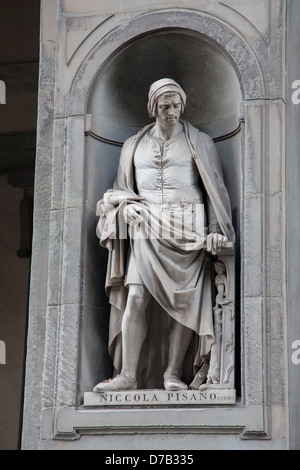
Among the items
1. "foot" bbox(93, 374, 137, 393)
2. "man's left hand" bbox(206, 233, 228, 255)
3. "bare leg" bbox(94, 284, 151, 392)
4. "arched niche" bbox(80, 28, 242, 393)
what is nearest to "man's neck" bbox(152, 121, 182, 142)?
"arched niche" bbox(80, 28, 242, 393)

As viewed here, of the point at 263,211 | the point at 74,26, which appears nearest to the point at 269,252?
the point at 263,211

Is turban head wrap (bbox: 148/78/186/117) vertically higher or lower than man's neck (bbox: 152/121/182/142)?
higher

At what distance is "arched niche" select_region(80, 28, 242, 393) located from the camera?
10859 millimetres

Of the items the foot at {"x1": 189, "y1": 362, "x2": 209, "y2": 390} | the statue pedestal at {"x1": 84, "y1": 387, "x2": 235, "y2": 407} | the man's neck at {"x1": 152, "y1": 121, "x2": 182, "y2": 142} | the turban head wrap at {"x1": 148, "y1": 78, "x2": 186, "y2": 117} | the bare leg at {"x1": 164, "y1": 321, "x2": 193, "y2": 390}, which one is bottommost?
the statue pedestal at {"x1": 84, "y1": 387, "x2": 235, "y2": 407}

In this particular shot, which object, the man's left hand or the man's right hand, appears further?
the man's right hand

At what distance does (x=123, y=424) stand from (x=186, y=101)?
3.23m

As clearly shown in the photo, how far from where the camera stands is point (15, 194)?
17.0 metres

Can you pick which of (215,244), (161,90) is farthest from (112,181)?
(215,244)

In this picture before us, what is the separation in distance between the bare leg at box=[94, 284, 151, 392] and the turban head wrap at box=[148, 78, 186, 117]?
→ 1.69 m

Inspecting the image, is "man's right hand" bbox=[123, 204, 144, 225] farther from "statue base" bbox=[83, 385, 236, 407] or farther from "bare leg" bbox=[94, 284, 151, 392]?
"statue base" bbox=[83, 385, 236, 407]

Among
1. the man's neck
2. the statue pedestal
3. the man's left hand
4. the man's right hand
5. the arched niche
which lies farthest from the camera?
the man's neck

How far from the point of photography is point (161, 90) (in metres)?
10.9
